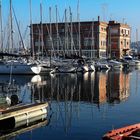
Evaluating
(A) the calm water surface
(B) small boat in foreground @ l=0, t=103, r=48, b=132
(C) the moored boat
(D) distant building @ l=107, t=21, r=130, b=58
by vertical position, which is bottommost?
(A) the calm water surface

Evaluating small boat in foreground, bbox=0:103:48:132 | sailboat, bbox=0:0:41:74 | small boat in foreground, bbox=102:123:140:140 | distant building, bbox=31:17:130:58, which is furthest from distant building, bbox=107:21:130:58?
small boat in foreground, bbox=102:123:140:140

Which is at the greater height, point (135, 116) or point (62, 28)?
point (62, 28)

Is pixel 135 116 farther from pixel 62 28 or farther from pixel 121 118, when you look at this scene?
pixel 62 28

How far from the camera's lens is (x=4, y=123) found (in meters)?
30.3

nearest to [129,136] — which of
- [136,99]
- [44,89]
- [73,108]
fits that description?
[73,108]

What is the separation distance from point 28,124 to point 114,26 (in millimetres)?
133504

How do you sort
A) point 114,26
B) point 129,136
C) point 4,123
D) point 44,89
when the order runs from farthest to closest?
point 114,26
point 44,89
point 4,123
point 129,136

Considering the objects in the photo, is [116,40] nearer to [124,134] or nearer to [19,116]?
[19,116]

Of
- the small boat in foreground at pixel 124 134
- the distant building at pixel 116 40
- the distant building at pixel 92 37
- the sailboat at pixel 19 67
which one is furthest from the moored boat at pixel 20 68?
the distant building at pixel 116 40

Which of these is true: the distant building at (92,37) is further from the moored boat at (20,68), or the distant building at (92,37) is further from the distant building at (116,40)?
the moored boat at (20,68)

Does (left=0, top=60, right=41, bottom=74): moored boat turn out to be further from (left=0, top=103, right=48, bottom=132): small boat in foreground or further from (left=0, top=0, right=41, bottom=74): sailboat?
(left=0, top=103, right=48, bottom=132): small boat in foreground

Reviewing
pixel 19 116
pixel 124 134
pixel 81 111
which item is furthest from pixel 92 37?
pixel 124 134

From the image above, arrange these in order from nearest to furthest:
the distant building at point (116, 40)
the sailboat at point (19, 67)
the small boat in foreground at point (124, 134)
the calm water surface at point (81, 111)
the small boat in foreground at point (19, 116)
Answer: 1. the small boat in foreground at point (124, 134)
2. the calm water surface at point (81, 111)
3. the small boat in foreground at point (19, 116)
4. the sailboat at point (19, 67)
5. the distant building at point (116, 40)

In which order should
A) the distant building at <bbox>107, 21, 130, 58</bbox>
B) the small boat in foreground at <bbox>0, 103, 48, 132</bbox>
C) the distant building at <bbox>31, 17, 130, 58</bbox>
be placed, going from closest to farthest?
the small boat in foreground at <bbox>0, 103, 48, 132</bbox> → the distant building at <bbox>31, 17, 130, 58</bbox> → the distant building at <bbox>107, 21, 130, 58</bbox>
